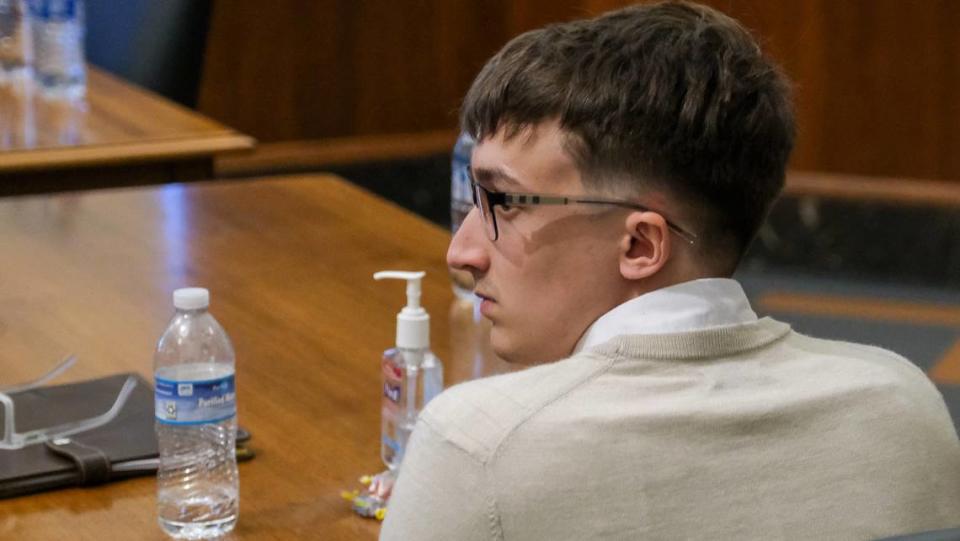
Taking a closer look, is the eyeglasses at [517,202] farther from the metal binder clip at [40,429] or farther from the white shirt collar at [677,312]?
the metal binder clip at [40,429]

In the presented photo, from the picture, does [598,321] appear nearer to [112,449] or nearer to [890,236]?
[112,449]

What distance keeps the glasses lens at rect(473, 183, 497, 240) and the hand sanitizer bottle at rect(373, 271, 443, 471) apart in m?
0.29

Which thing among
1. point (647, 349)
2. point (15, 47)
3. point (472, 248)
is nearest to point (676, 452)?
point (647, 349)

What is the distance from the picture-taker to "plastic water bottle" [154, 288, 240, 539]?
141cm

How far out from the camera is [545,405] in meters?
1.08

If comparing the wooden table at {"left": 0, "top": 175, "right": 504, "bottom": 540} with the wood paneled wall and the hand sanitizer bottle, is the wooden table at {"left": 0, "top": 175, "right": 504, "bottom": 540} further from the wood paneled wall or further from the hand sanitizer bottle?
the wood paneled wall

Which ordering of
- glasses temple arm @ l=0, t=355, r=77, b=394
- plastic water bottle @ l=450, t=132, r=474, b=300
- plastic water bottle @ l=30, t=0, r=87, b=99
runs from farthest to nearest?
plastic water bottle @ l=30, t=0, r=87, b=99 < plastic water bottle @ l=450, t=132, r=474, b=300 < glasses temple arm @ l=0, t=355, r=77, b=394

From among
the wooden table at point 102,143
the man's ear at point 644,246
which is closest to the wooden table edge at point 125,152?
the wooden table at point 102,143

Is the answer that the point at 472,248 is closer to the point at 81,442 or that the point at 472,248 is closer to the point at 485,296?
the point at 485,296

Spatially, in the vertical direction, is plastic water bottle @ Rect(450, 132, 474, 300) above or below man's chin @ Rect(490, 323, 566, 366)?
below

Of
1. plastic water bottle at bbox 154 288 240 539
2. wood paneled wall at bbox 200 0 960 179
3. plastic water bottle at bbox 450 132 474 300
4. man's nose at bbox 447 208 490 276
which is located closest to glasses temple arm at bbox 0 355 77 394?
plastic water bottle at bbox 154 288 240 539

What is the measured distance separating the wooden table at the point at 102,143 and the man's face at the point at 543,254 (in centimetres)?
160

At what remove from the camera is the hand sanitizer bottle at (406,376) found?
1585 mm

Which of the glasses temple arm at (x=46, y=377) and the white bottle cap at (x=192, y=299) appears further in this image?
the glasses temple arm at (x=46, y=377)
